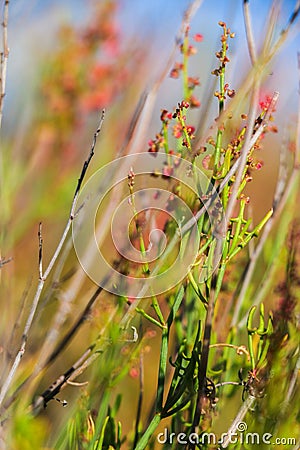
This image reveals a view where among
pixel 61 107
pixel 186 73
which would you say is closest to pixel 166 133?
pixel 186 73

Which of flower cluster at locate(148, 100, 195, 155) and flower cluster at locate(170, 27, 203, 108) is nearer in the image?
flower cluster at locate(148, 100, 195, 155)

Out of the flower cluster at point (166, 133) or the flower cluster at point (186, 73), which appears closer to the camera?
the flower cluster at point (166, 133)

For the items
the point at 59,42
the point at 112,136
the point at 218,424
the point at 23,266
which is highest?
the point at 59,42

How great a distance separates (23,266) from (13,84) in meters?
0.53

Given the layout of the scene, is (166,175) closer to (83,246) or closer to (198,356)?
(198,356)

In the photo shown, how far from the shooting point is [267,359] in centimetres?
74

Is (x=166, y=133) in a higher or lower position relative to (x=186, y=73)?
lower

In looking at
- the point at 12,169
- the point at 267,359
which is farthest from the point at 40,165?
the point at 267,359

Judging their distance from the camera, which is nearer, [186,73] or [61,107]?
[186,73]

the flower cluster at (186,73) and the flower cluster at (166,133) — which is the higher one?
the flower cluster at (186,73)

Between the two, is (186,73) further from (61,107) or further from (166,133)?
(61,107)

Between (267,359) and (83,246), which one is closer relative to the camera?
(267,359)

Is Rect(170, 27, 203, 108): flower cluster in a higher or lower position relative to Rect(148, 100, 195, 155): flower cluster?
higher

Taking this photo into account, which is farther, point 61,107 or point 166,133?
point 61,107
